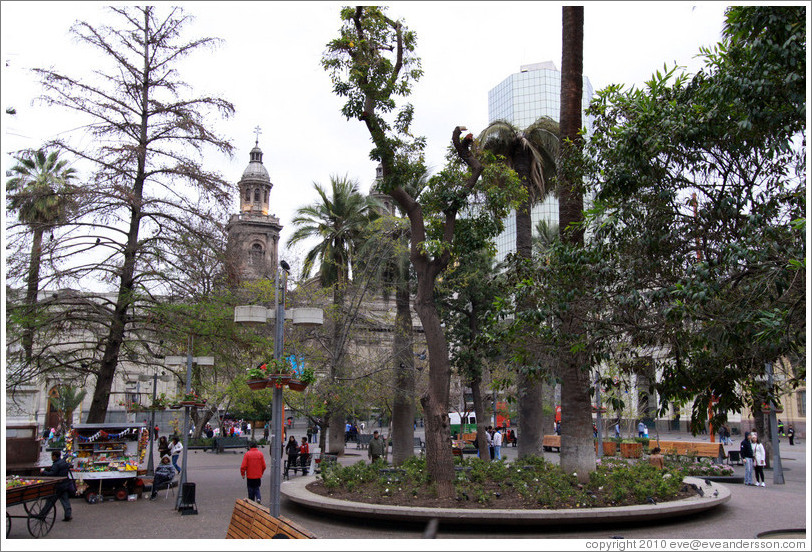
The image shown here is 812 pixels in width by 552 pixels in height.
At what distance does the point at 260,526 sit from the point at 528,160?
1782 centimetres

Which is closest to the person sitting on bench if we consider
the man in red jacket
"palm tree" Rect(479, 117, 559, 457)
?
the man in red jacket

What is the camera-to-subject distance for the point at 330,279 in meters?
28.3

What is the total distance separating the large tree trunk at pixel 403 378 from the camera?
2608 cm

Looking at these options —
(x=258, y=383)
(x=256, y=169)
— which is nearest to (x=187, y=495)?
(x=258, y=383)

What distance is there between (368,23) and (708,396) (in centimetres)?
953

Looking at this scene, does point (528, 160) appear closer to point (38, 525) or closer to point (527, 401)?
point (527, 401)

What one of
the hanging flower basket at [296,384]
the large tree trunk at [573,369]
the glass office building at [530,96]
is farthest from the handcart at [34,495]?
the glass office building at [530,96]

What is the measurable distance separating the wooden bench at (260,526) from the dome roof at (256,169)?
75.5 m

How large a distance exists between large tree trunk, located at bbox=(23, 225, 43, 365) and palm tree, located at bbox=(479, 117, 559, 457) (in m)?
13.4

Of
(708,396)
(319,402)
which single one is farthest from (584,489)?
(319,402)

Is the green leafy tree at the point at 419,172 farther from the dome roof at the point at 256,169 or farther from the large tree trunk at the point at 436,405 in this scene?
the dome roof at the point at 256,169

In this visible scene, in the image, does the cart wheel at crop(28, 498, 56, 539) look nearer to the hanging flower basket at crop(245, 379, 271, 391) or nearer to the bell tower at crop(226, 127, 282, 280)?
the hanging flower basket at crop(245, 379, 271, 391)

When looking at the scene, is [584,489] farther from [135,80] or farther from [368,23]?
[135,80]

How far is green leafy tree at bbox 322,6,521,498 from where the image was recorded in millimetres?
13922
